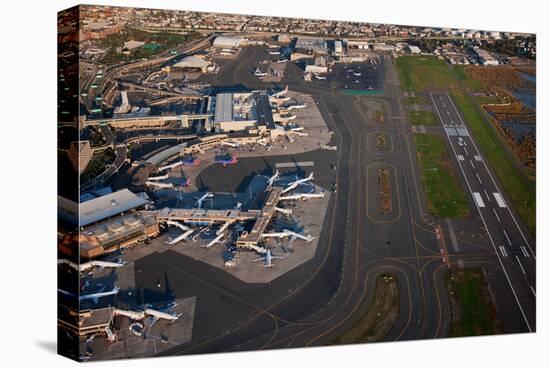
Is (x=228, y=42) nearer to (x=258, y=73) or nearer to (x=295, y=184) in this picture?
(x=258, y=73)

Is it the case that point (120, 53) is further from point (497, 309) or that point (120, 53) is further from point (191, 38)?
point (497, 309)

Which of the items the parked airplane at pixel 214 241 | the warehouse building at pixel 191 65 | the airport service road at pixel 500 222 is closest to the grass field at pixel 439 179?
the airport service road at pixel 500 222

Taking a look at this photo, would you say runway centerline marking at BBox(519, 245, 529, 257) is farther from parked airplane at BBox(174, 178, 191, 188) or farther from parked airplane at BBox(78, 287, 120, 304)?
parked airplane at BBox(78, 287, 120, 304)

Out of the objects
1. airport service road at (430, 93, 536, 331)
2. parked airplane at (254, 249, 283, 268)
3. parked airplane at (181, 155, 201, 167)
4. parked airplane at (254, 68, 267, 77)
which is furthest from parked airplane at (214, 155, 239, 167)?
parked airplane at (254, 68, 267, 77)

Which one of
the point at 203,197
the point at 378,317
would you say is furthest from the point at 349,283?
the point at 203,197

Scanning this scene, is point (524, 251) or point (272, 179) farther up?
point (272, 179)

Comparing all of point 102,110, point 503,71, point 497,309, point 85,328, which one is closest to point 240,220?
point 85,328
